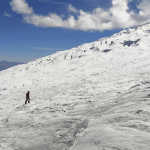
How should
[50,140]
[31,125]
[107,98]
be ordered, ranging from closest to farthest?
1. [50,140]
2. [31,125]
3. [107,98]

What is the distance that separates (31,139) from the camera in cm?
634

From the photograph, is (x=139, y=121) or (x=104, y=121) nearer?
(x=139, y=121)

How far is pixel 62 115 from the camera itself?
9352mm

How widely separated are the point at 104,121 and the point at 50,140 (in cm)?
282

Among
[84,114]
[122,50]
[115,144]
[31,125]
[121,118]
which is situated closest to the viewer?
[115,144]

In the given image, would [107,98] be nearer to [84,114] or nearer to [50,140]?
[84,114]

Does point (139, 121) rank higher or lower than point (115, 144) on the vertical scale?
higher

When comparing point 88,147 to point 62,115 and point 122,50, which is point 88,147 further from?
point 122,50

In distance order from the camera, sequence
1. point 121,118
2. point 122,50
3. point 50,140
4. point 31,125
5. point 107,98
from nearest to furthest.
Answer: point 50,140
point 121,118
point 31,125
point 107,98
point 122,50

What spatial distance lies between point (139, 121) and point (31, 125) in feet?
19.3

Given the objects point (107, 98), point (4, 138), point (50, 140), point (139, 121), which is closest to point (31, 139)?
point (50, 140)

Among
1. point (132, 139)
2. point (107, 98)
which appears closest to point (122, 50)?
point (107, 98)

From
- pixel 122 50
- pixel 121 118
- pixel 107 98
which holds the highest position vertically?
pixel 122 50

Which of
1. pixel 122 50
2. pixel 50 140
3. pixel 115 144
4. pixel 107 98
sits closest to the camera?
pixel 115 144
